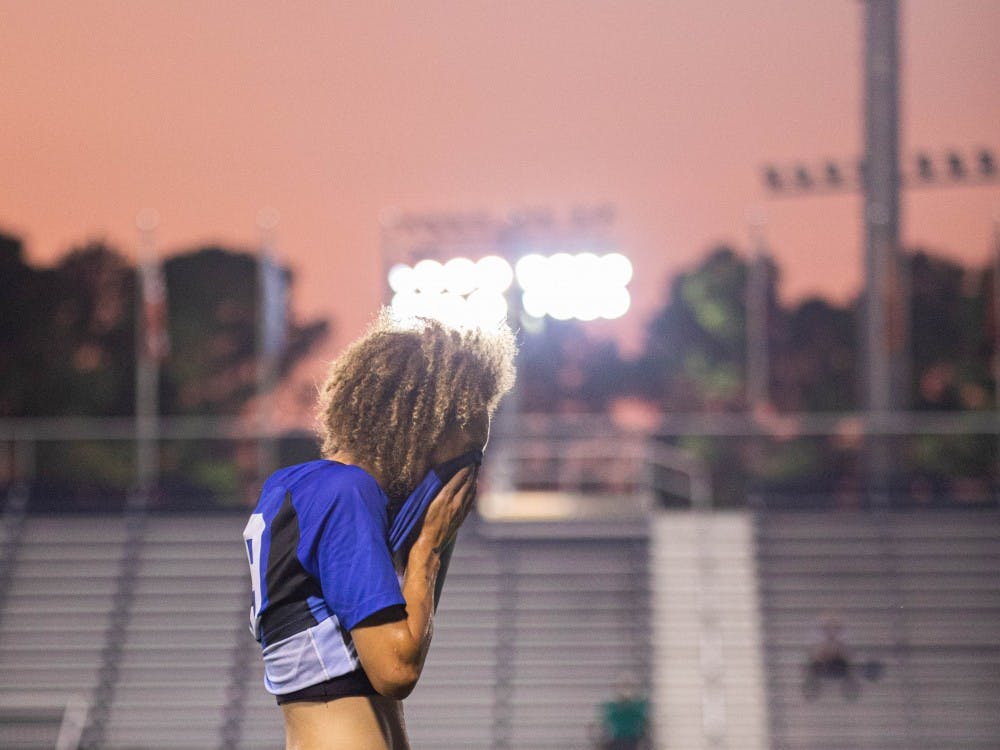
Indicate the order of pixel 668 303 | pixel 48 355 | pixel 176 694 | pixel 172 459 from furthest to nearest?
1. pixel 668 303
2. pixel 48 355
3. pixel 172 459
4. pixel 176 694

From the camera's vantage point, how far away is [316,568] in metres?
2.39

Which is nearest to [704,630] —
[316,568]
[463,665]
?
[463,665]

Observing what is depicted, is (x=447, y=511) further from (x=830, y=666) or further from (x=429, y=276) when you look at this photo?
(x=429, y=276)

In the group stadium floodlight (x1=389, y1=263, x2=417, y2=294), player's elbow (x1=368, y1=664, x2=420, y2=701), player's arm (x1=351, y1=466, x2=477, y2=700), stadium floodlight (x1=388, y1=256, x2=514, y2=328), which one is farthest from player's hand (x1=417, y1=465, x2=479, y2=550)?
stadium floodlight (x1=389, y1=263, x2=417, y2=294)

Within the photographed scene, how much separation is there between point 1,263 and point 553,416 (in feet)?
61.4

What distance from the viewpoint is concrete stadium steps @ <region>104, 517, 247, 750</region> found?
14.8 m

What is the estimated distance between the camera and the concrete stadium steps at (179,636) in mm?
14812

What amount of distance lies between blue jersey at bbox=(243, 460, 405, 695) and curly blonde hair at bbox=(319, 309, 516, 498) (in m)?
0.07

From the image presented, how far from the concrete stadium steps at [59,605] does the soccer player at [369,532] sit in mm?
13535

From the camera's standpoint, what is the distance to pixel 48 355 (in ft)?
151

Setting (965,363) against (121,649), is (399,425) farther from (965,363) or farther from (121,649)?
(965,363)

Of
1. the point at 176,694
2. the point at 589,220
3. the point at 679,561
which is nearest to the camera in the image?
the point at 176,694

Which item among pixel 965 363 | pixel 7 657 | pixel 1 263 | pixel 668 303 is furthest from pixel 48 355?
pixel 7 657

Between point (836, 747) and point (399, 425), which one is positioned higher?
point (399, 425)
